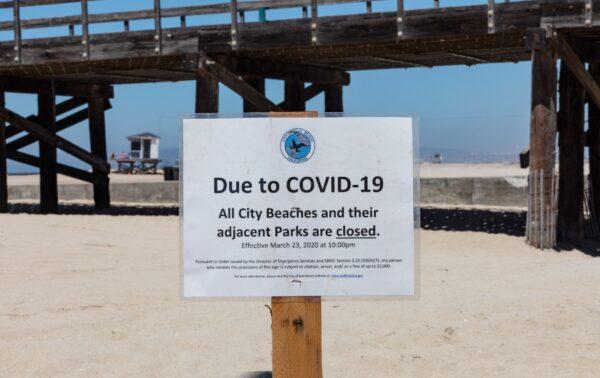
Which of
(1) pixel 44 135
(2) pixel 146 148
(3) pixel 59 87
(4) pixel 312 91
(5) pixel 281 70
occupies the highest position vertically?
(3) pixel 59 87

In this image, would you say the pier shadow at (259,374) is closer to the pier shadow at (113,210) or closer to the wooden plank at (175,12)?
the wooden plank at (175,12)

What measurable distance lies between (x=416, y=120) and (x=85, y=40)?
12.1 metres

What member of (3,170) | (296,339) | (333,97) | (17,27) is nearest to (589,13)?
(333,97)

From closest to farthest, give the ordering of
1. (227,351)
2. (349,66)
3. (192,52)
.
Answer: (227,351) < (192,52) < (349,66)

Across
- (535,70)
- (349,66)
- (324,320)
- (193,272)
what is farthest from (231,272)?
(349,66)

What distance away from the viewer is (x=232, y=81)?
1412 centimetres

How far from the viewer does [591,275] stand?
907cm

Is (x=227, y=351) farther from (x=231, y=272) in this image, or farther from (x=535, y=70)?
(x=535, y=70)

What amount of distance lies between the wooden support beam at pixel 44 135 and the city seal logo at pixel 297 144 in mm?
14775

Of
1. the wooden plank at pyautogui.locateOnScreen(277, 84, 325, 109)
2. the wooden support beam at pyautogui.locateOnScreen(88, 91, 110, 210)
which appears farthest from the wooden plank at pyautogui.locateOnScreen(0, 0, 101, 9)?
the wooden plank at pyautogui.locateOnScreen(277, 84, 325, 109)

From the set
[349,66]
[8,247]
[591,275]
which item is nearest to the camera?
[591,275]

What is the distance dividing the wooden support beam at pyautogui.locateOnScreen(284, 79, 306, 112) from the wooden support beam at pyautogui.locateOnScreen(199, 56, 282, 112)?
2200 mm

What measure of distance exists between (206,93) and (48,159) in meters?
5.89

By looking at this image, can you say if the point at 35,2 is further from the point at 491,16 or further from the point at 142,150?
the point at 142,150
